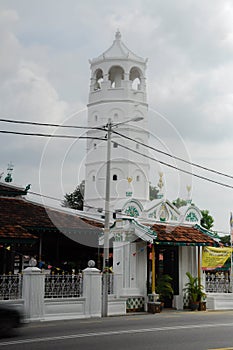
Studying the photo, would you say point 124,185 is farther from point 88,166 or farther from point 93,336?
point 93,336

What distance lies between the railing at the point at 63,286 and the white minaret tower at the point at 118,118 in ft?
76.9

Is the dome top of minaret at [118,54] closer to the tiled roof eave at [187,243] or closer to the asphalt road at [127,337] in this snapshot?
the tiled roof eave at [187,243]

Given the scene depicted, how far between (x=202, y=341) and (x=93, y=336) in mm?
2515

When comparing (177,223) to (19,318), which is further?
(177,223)

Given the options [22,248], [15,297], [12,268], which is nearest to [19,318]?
[15,297]

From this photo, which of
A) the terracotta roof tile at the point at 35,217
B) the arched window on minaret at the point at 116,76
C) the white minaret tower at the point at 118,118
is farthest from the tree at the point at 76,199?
the terracotta roof tile at the point at 35,217

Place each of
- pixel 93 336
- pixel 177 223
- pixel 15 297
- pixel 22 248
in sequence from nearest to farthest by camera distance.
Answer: pixel 93 336
pixel 15 297
pixel 22 248
pixel 177 223

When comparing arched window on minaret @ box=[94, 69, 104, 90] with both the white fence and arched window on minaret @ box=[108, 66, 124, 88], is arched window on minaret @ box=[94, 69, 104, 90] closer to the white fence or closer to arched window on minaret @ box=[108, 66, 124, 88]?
arched window on minaret @ box=[108, 66, 124, 88]

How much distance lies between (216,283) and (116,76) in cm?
2503

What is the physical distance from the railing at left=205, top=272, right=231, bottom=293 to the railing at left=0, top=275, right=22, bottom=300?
Result: 32.3 ft

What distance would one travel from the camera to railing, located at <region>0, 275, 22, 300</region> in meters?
17.2

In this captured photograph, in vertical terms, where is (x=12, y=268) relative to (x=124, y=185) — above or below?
below

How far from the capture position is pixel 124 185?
43.2 meters

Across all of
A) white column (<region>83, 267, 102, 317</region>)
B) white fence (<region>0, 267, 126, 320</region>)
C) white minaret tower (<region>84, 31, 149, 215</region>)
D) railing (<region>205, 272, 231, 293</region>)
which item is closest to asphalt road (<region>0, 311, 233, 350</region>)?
white fence (<region>0, 267, 126, 320</region>)
